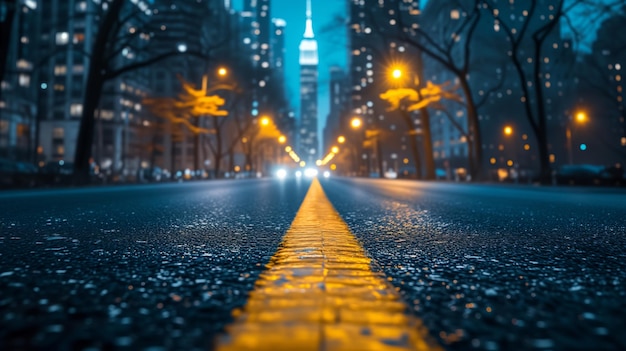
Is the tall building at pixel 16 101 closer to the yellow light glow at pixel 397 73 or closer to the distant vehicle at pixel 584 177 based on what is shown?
the yellow light glow at pixel 397 73

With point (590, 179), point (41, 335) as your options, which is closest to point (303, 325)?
point (41, 335)

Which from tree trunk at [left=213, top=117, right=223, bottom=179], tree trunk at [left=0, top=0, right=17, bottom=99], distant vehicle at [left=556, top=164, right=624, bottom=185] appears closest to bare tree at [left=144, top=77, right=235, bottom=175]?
tree trunk at [left=213, top=117, right=223, bottom=179]

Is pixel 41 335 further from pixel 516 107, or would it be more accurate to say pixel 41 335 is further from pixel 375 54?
→ pixel 516 107

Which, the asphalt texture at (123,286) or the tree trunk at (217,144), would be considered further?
the tree trunk at (217,144)

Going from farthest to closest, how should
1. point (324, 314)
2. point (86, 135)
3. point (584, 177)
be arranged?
point (584, 177) → point (86, 135) → point (324, 314)

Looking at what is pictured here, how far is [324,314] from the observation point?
1.07m

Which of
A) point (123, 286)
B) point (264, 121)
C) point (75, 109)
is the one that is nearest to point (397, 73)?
point (123, 286)

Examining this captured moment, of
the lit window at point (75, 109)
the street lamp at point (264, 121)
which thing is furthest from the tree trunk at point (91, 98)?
the lit window at point (75, 109)

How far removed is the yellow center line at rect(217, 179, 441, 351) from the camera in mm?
888

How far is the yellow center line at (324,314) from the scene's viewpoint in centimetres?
89

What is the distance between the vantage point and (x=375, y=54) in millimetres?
33625

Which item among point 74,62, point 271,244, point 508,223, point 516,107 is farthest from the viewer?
point 516,107

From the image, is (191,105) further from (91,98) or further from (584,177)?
(584,177)

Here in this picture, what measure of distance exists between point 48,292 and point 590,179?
86.8 feet
